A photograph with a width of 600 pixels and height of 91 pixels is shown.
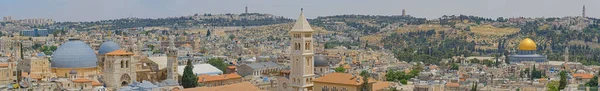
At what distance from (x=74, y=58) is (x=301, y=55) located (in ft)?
44.4

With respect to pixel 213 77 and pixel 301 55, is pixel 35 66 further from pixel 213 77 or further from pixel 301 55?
pixel 301 55

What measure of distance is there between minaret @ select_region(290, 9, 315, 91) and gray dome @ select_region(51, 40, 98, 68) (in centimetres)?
1276

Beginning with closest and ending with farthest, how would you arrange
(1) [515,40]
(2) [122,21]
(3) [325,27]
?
(1) [515,40] → (3) [325,27] → (2) [122,21]

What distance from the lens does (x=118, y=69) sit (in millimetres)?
27344

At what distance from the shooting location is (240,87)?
26359 millimetres

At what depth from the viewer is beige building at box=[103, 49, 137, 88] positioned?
27.1 metres

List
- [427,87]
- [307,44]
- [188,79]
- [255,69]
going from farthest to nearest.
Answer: [255,69] < [427,87] < [188,79] < [307,44]

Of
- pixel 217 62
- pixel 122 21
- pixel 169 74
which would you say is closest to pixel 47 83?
pixel 169 74

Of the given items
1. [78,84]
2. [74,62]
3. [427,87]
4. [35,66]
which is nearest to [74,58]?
[74,62]

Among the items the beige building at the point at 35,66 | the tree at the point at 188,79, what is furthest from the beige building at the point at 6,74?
the tree at the point at 188,79

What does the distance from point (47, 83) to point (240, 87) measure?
6741 millimetres

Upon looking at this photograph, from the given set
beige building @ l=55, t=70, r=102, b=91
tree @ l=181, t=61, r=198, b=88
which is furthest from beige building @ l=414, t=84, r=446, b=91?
beige building @ l=55, t=70, r=102, b=91

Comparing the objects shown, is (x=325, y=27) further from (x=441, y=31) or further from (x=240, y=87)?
(x=240, y=87)

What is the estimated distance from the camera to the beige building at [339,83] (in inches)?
1049
